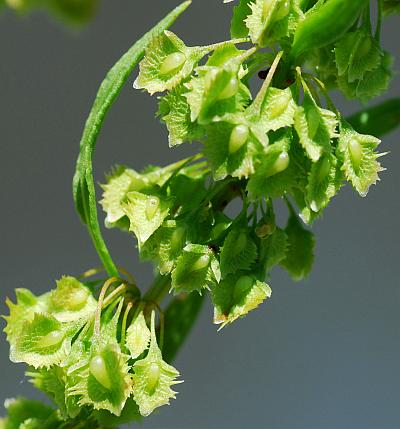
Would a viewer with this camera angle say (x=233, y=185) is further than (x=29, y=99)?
No

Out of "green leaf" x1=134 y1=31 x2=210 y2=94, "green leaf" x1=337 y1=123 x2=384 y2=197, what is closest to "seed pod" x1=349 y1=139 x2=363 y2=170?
"green leaf" x1=337 y1=123 x2=384 y2=197

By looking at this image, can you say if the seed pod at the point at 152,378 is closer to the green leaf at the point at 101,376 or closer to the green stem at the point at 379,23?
the green leaf at the point at 101,376

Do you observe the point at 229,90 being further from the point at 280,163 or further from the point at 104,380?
the point at 104,380

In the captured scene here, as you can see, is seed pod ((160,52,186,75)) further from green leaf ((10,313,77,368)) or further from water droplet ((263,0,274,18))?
green leaf ((10,313,77,368))

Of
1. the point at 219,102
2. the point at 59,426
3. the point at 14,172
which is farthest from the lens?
the point at 14,172

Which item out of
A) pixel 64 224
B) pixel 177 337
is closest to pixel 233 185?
pixel 177 337

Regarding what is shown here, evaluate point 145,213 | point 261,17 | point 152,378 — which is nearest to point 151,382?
point 152,378

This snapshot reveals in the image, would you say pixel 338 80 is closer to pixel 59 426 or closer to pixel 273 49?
pixel 273 49

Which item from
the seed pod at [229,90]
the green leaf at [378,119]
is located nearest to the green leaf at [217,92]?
the seed pod at [229,90]
